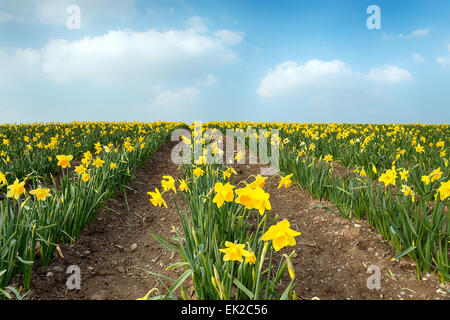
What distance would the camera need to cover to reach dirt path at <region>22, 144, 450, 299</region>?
2490 mm

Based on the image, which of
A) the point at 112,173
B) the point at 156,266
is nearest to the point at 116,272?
the point at 156,266

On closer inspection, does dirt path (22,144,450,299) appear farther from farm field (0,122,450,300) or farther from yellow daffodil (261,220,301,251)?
yellow daffodil (261,220,301,251)

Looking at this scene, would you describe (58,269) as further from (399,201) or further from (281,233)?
(399,201)

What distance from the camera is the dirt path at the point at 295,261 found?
249 cm

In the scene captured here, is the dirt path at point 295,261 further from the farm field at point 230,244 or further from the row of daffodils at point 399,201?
the row of daffodils at point 399,201

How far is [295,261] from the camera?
2988 mm

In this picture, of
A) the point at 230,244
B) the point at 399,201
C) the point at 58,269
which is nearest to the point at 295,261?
the point at 399,201

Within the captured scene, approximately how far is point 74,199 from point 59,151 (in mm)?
4378

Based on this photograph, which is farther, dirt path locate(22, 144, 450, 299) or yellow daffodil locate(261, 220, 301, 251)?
dirt path locate(22, 144, 450, 299)

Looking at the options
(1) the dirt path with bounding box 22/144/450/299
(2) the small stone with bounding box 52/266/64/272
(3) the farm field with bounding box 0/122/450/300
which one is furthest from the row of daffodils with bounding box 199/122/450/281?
(2) the small stone with bounding box 52/266/64/272

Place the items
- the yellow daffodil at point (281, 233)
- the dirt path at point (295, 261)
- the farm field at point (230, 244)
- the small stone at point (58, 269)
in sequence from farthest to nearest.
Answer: the small stone at point (58, 269), the dirt path at point (295, 261), the farm field at point (230, 244), the yellow daffodil at point (281, 233)

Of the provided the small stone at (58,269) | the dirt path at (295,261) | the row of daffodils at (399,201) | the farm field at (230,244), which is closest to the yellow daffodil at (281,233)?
the farm field at (230,244)

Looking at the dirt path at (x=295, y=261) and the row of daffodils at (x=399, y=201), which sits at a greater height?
the row of daffodils at (x=399, y=201)
